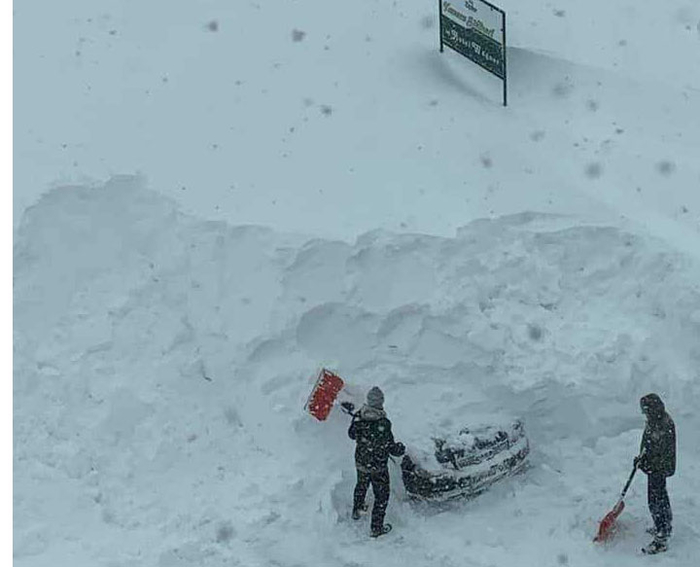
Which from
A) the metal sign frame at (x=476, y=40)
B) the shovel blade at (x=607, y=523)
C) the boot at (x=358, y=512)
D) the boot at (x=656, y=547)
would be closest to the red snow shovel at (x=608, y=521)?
the shovel blade at (x=607, y=523)

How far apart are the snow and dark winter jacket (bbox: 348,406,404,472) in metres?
0.63

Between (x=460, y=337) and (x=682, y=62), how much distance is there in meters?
5.68

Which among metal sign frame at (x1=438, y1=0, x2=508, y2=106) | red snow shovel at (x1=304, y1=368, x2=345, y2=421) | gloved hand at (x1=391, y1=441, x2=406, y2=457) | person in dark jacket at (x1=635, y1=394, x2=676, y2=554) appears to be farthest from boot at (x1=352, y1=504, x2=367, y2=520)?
metal sign frame at (x1=438, y1=0, x2=508, y2=106)

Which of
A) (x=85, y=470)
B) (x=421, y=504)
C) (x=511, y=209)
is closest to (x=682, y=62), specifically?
(x=511, y=209)

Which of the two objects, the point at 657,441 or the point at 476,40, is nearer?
the point at 657,441

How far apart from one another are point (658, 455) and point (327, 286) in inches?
151

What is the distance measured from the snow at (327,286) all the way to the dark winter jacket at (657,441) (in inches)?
32.6

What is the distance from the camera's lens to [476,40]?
14281 millimetres

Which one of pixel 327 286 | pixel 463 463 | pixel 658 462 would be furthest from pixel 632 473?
pixel 327 286

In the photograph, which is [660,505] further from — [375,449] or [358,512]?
[358,512]

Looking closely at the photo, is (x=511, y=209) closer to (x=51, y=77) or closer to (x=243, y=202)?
(x=243, y=202)

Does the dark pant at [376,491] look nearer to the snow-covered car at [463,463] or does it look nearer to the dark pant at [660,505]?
the snow-covered car at [463,463]

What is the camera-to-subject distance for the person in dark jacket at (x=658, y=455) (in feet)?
34.2

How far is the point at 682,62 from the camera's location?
15078 millimetres
